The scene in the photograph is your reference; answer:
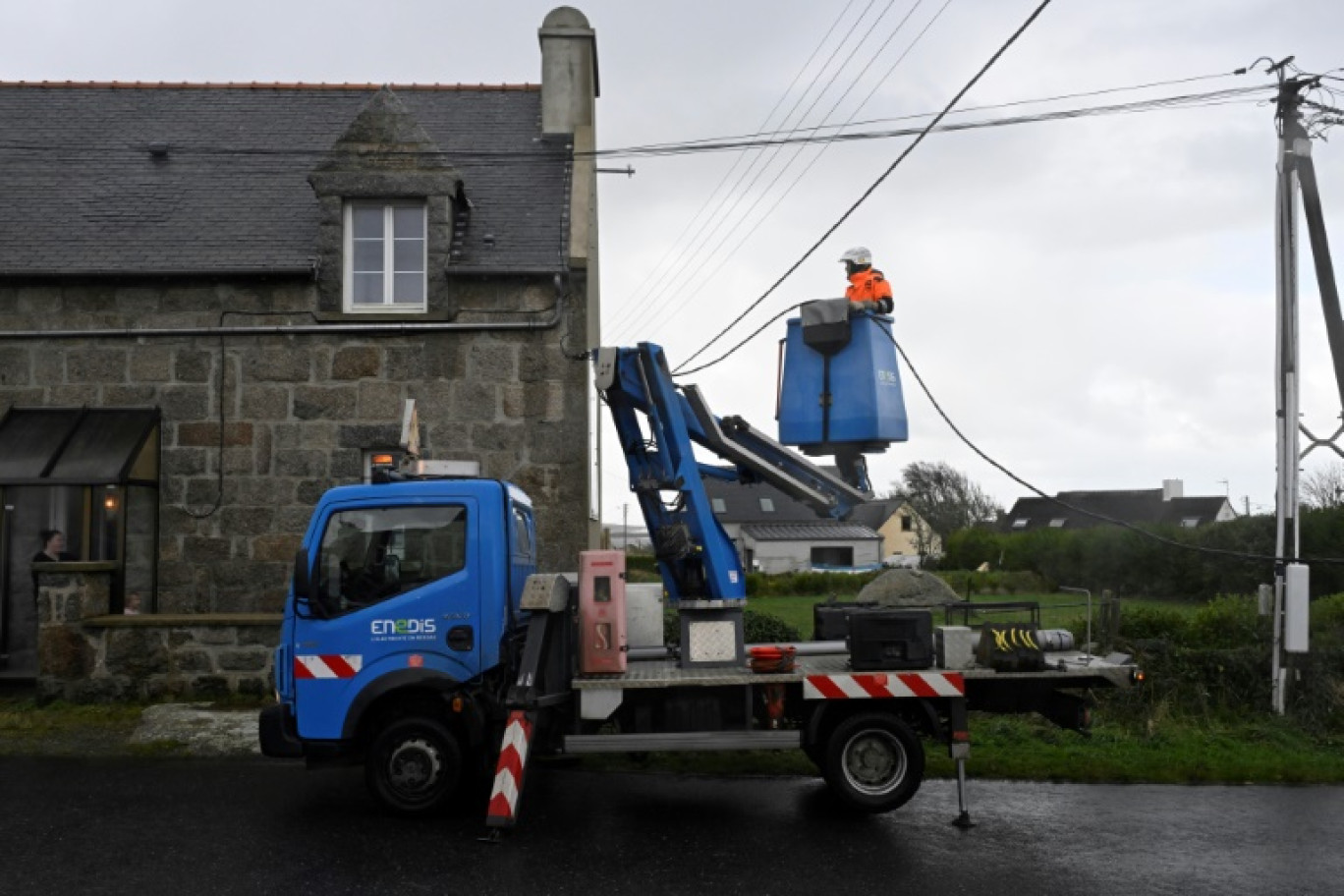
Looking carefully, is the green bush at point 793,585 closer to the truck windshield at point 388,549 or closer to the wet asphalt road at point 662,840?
the wet asphalt road at point 662,840

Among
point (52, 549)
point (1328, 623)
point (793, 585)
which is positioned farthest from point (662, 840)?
point (793, 585)

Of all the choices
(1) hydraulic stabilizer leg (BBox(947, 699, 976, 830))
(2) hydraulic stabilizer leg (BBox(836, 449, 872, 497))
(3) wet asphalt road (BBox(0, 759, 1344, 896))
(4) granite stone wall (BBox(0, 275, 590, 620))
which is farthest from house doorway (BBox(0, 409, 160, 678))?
(1) hydraulic stabilizer leg (BBox(947, 699, 976, 830))

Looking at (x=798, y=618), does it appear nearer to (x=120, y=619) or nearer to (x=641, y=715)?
(x=120, y=619)

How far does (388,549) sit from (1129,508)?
3108 inches

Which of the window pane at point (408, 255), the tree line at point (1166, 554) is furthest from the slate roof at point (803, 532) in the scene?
the window pane at point (408, 255)

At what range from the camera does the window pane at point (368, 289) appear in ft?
49.1

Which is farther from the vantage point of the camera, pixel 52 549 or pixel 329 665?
pixel 52 549

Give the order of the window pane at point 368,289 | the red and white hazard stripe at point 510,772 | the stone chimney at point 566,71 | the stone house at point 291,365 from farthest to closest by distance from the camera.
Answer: the stone chimney at point 566,71
the window pane at point 368,289
the stone house at point 291,365
the red and white hazard stripe at point 510,772

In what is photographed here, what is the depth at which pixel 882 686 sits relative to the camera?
8.67m

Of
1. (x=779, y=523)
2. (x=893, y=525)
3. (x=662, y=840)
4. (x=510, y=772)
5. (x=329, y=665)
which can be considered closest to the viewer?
(x=510, y=772)

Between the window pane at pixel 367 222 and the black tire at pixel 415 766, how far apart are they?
314 inches

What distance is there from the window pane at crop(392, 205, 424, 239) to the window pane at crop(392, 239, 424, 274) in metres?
0.07

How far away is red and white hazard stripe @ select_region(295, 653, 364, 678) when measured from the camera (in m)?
8.88

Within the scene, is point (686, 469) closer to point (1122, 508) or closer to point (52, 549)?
point (52, 549)
